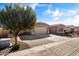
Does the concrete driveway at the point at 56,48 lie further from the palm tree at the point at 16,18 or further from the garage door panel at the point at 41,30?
the palm tree at the point at 16,18

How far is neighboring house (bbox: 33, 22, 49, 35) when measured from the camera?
173 inches

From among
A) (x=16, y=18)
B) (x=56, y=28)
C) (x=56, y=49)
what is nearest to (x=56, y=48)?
(x=56, y=49)

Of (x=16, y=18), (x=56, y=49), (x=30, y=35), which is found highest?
(x=16, y=18)

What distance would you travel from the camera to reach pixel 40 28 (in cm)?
443

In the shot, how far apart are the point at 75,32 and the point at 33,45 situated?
3.06ft

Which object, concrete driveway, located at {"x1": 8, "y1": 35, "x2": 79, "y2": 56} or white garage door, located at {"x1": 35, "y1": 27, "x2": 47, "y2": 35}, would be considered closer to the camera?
concrete driveway, located at {"x1": 8, "y1": 35, "x2": 79, "y2": 56}

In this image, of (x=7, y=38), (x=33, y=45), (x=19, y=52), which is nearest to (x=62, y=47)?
(x=33, y=45)

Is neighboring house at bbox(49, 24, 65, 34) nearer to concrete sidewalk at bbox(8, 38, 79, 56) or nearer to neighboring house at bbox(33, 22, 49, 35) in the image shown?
neighboring house at bbox(33, 22, 49, 35)

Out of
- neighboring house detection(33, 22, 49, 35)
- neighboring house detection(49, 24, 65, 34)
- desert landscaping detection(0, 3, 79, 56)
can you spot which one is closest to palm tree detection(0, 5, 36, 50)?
desert landscaping detection(0, 3, 79, 56)

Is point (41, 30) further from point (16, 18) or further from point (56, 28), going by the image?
point (16, 18)

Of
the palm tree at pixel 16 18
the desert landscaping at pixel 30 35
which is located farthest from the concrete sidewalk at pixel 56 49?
the palm tree at pixel 16 18

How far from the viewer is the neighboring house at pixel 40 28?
4387 mm

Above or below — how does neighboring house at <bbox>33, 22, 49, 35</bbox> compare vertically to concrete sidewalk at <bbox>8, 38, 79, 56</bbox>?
above

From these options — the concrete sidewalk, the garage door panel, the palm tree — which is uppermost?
the palm tree
